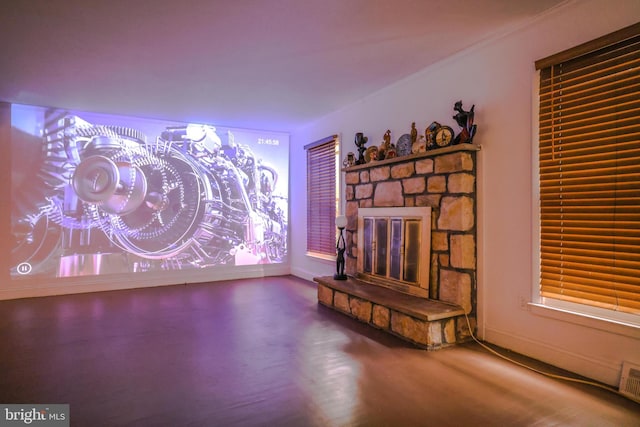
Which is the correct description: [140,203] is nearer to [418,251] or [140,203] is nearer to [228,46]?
[228,46]

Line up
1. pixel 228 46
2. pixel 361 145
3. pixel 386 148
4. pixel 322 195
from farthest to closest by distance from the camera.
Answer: pixel 322 195 → pixel 361 145 → pixel 386 148 → pixel 228 46

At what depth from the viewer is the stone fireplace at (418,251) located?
310 cm

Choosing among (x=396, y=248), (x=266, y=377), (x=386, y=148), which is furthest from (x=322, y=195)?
(x=266, y=377)

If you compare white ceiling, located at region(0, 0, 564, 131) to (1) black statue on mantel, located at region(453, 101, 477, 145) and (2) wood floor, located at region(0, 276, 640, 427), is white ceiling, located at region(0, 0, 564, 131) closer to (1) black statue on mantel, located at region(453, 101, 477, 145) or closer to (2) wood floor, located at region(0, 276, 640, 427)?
(1) black statue on mantel, located at region(453, 101, 477, 145)

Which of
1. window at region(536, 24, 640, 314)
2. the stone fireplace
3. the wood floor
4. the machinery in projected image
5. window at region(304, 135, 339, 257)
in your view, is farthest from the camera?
window at region(304, 135, 339, 257)

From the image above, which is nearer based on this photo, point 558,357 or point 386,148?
point 558,357

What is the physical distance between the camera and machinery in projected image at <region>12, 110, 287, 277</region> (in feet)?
16.5

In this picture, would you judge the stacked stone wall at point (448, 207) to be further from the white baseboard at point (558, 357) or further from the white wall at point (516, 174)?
the white baseboard at point (558, 357)

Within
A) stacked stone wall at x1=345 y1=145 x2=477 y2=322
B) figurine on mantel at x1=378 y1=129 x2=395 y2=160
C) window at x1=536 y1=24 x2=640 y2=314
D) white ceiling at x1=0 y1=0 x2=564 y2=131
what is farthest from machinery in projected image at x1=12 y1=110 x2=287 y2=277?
window at x1=536 y1=24 x2=640 y2=314

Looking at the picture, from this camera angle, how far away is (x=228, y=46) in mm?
3137

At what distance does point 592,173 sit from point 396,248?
183cm

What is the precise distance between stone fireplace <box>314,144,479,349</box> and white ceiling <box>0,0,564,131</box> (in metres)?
0.98

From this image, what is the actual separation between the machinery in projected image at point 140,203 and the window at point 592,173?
4.66 meters

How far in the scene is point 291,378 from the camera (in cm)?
245
